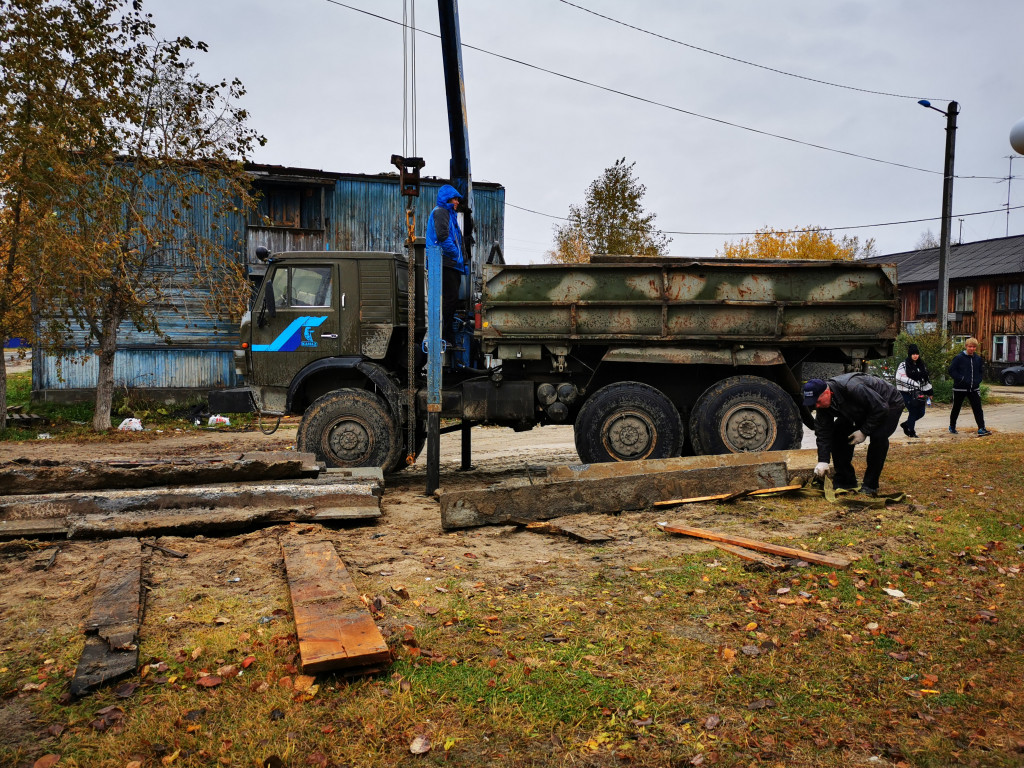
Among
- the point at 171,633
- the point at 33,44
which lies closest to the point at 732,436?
the point at 171,633

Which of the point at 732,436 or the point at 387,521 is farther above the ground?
the point at 732,436

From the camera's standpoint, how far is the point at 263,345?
8.69 m

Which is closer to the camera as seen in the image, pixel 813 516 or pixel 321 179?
pixel 813 516

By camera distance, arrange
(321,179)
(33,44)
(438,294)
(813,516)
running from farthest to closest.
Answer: (321,179) < (33,44) < (438,294) < (813,516)

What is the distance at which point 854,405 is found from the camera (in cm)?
702

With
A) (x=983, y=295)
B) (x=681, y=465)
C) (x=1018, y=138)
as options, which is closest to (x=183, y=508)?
(x=681, y=465)

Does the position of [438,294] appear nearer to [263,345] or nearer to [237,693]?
[263,345]

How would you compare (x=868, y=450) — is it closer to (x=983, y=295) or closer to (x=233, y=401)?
(x=233, y=401)

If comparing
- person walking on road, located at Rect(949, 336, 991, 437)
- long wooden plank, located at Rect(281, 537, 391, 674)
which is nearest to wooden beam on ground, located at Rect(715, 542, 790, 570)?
long wooden plank, located at Rect(281, 537, 391, 674)

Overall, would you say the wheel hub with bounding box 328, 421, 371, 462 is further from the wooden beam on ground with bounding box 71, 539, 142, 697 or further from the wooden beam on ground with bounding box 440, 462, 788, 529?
the wooden beam on ground with bounding box 71, 539, 142, 697

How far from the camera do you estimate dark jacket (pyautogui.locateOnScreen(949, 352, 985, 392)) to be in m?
12.3

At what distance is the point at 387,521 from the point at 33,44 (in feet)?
41.8

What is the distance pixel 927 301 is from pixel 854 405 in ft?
118

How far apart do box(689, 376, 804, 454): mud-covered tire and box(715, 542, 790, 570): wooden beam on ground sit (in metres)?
2.80
